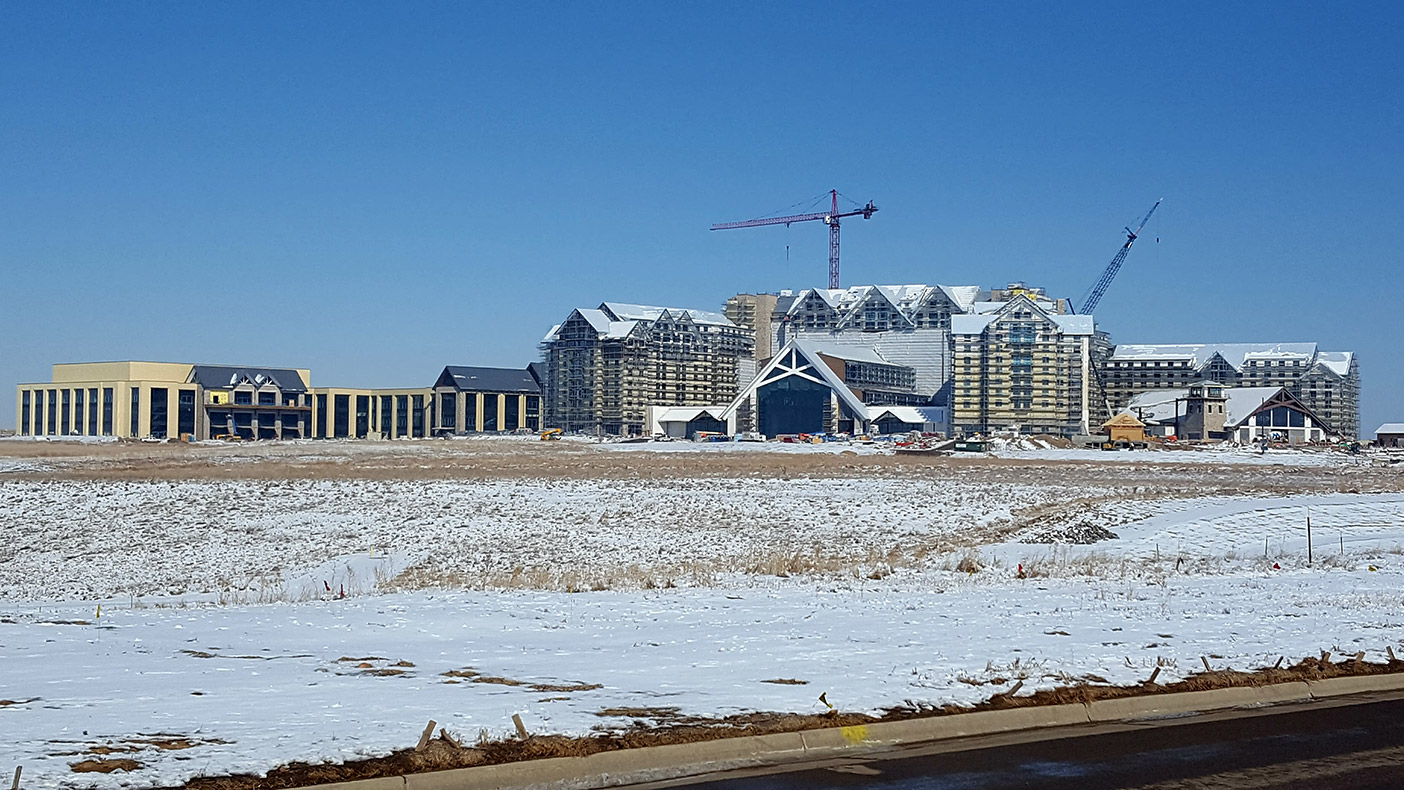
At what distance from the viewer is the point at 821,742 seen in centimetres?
980

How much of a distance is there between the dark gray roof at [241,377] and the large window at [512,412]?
31322 mm

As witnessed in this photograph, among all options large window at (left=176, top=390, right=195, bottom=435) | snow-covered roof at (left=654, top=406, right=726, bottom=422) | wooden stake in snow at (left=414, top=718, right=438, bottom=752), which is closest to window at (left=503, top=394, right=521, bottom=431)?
snow-covered roof at (left=654, top=406, right=726, bottom=422)

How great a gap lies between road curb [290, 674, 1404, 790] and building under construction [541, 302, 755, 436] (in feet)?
542

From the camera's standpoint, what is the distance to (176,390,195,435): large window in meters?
167

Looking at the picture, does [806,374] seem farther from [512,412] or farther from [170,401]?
[170,401]

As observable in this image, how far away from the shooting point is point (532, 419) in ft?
654

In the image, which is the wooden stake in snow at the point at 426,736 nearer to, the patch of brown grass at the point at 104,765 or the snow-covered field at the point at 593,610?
the snow-covered field at the point at 593,610

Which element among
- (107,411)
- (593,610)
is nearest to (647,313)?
(107,411)

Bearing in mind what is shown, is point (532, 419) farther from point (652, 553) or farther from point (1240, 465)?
point (652, 553)

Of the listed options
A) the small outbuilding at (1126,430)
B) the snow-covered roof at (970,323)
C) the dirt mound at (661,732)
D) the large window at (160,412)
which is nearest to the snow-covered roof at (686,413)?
the snow-covered roof at (970,323)

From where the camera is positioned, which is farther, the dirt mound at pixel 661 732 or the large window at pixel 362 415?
the large window at pixel 362 415

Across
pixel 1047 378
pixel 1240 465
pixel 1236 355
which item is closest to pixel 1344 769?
pixel 1240 465

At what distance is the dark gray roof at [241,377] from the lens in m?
168

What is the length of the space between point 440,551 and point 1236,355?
167307 mm
